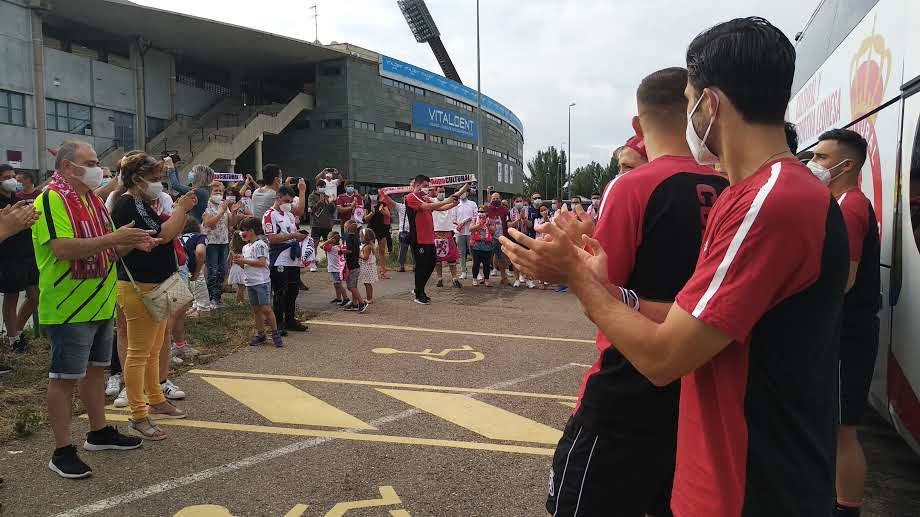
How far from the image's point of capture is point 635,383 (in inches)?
81.7

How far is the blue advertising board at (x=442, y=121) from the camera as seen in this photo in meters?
52.6

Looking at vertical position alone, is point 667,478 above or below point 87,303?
below

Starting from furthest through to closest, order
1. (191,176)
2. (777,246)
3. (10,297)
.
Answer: (191,176)
(10,297)
(777,246)

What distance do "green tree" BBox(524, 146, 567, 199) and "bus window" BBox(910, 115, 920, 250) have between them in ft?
267

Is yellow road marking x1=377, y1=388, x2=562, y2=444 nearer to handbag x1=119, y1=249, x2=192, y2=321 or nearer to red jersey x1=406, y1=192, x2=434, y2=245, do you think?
handbag x1=119, y1=249, x2=192, y2=321

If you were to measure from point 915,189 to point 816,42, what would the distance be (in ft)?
12.0

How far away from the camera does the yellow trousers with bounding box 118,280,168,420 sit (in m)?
4.42

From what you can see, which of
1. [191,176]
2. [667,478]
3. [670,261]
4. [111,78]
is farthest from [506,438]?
[111,78]

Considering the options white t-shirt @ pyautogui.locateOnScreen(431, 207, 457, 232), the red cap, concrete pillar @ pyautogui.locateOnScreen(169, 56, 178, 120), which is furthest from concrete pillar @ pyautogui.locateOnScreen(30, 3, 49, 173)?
the red cap

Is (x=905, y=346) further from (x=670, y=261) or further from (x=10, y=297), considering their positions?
(x=10, y=297)

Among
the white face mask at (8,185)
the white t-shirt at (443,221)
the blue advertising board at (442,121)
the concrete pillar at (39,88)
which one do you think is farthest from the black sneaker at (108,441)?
the blue advertising board at (442,121)

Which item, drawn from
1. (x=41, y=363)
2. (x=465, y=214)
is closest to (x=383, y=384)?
(x=41, y=363)

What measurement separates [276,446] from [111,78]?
38.5 meters

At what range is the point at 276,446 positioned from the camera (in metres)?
4.33
